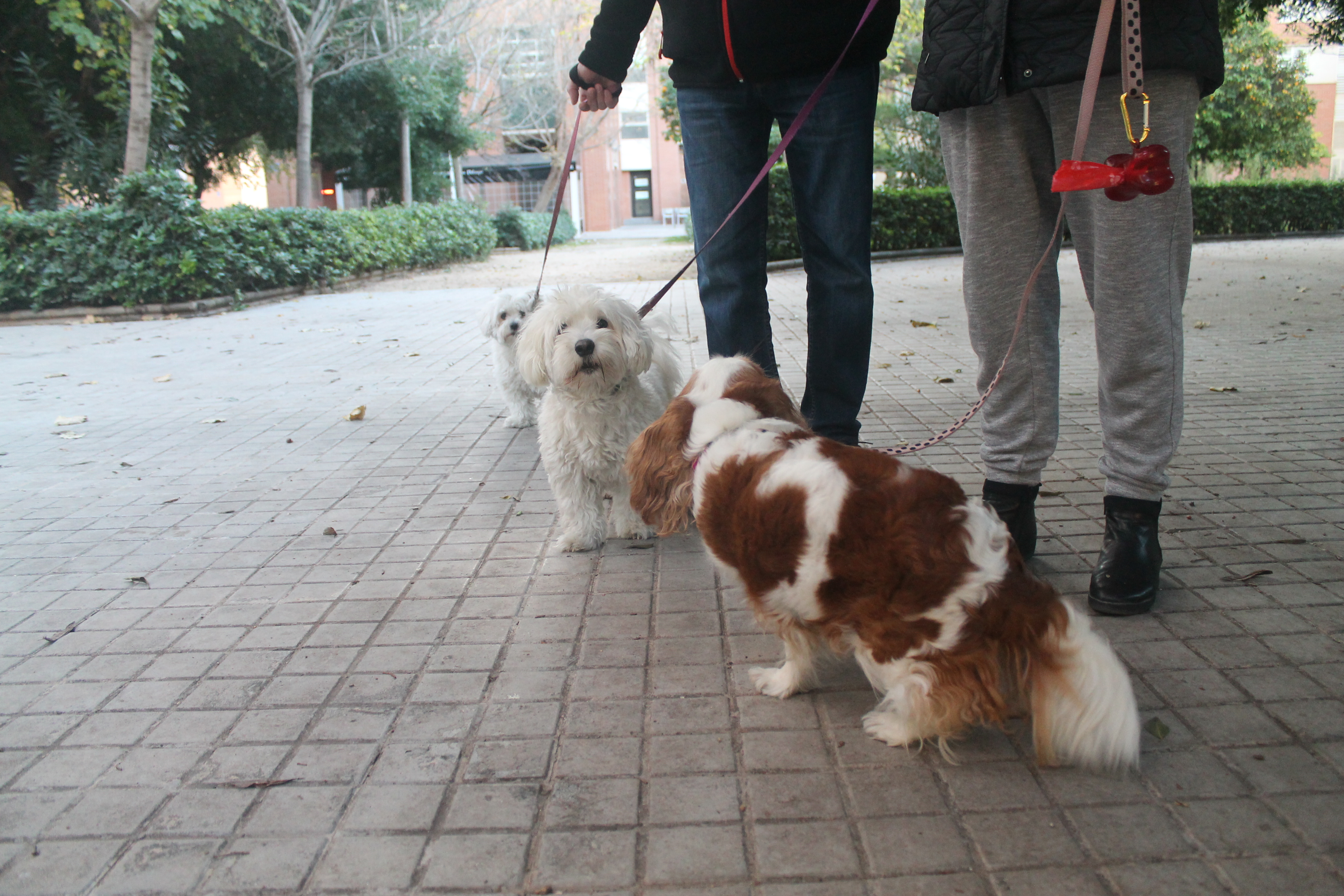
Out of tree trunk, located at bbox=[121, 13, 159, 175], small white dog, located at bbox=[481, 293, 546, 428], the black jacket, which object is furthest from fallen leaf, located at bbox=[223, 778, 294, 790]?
tree trunk, located at bbox=[121, 13, 159, 175]

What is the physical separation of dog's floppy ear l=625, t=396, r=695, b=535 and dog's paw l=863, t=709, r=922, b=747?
65 centimetres

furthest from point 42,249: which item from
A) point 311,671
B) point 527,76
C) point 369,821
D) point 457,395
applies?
point 527,76

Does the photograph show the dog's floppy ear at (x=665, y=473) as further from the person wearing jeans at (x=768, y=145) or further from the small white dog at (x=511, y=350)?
the small white dog at (x=511, y=350)

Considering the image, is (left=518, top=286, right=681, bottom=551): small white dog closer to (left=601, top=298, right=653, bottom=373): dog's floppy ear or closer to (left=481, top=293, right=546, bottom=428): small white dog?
(left=601, top=298, right=653, bottom=373): dog's floppy ear

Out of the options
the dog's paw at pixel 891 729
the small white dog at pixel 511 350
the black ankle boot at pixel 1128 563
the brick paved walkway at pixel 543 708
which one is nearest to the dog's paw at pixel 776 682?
the brick paved walkway at pixel 543 708

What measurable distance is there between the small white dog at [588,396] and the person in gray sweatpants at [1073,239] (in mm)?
1287

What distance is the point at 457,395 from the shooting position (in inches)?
258

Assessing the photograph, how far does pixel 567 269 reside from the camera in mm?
19797

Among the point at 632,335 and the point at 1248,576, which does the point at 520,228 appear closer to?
the point at 632,335

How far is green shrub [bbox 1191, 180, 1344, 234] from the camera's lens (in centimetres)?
2034

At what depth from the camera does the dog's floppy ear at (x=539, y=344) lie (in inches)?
137

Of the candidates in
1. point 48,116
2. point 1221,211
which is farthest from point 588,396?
point 1221,211

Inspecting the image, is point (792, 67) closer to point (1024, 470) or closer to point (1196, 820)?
point (1024, 470)

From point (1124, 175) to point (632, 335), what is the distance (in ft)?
5.95
